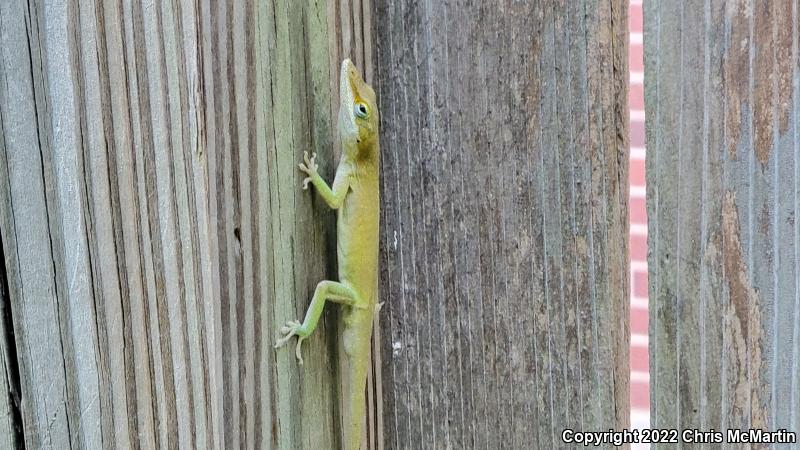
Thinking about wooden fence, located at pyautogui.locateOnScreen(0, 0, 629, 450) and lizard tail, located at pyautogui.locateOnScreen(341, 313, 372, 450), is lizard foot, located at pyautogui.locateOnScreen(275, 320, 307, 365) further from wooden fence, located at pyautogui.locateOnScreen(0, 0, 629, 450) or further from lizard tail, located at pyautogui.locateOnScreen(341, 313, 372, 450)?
lizard tail, located at pyautogui.locateOnScreen(341, 313, 372, 450)

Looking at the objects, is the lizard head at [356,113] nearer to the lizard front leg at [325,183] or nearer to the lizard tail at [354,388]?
the lizard front leg at [325,183]

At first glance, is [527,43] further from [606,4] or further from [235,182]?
[235,182]

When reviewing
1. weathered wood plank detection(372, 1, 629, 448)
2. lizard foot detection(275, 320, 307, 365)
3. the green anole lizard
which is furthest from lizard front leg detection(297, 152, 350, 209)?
lizard foot detection(275, 320, 307, 365)

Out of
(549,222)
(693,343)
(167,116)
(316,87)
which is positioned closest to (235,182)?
(167,116)

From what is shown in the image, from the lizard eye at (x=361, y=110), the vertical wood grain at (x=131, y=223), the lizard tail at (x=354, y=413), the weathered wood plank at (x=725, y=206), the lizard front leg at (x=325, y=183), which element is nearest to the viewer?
the vertical wood grain at (x=131, y=223)

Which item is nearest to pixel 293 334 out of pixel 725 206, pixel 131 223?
pixel 131 223

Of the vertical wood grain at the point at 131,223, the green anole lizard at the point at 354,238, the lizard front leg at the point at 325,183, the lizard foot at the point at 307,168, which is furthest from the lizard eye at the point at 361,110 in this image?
the vertical wood grain at the point at 131,223
